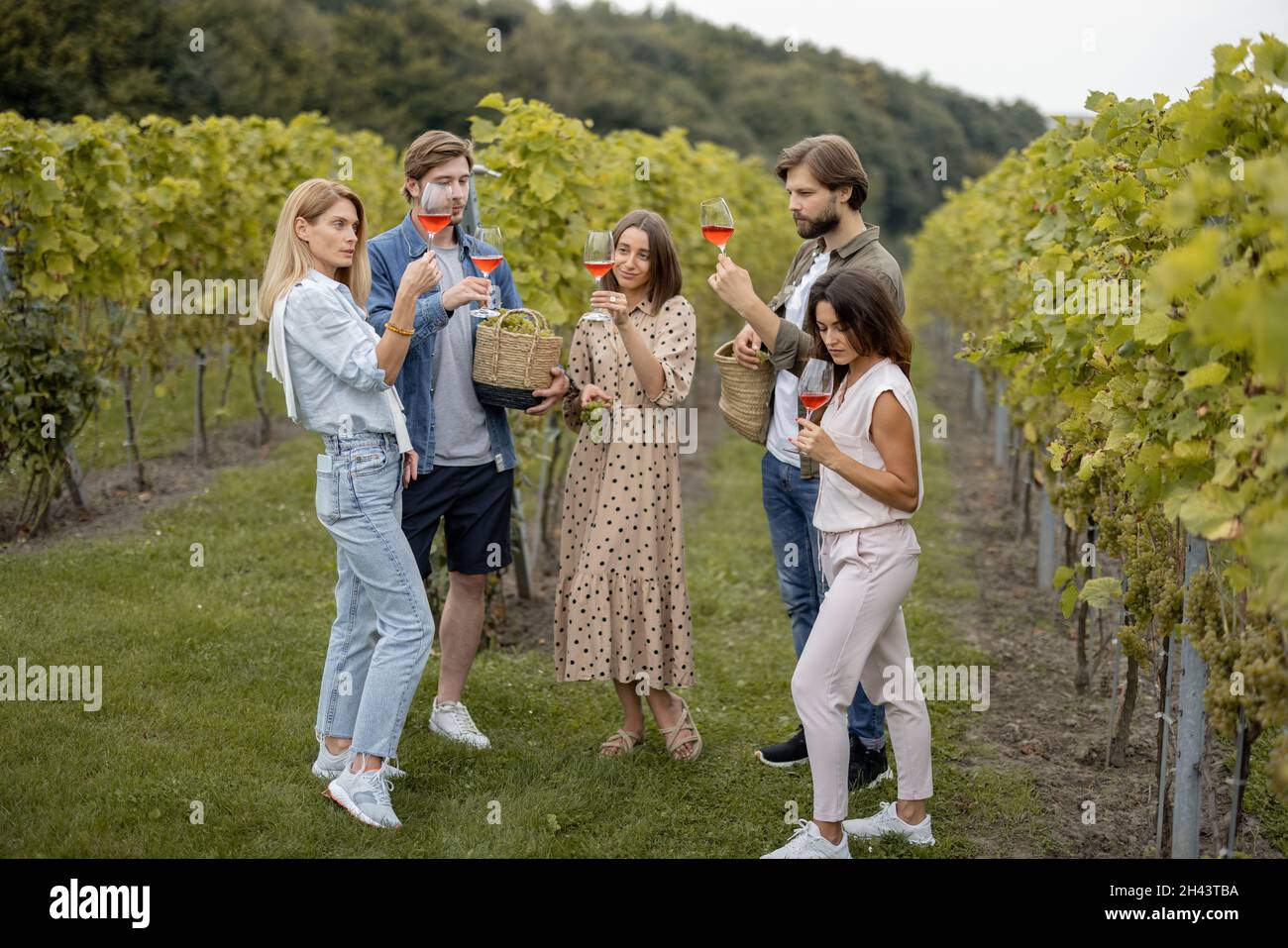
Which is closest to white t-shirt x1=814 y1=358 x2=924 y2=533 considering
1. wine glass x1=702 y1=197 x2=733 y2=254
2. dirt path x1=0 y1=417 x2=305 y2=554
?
wine glass x1=702 y1=197 x2=733 y2=254

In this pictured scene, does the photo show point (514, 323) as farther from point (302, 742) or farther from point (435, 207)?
point (302, 742)

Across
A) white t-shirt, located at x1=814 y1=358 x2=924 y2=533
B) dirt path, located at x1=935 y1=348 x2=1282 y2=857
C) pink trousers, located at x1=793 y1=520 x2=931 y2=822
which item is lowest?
dirt path, located at x1=935 y1=348 x2=1282 y2=857

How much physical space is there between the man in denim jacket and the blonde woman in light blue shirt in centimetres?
25

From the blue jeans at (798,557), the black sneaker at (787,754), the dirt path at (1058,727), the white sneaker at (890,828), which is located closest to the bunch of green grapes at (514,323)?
the blue jeans at (798,557)

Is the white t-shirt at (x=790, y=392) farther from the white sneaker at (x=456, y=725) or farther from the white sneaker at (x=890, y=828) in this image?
Answer: the white sneaker at (x=456, y=725)

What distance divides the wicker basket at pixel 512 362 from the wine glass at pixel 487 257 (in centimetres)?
6

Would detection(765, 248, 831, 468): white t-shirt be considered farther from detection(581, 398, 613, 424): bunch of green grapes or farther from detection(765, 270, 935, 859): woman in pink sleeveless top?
detection(581, 398, 613, 424): bunch of green grapes

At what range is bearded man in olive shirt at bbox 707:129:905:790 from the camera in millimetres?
3828

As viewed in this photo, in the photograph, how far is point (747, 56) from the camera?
67.3 metres

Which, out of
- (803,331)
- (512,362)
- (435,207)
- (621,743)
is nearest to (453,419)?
(512,362)

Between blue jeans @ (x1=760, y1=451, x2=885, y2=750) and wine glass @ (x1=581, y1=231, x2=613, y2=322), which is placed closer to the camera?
wine glass @ (x1=581, y1=231, x2=613, y2=322)

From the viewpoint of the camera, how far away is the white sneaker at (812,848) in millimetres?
3480
